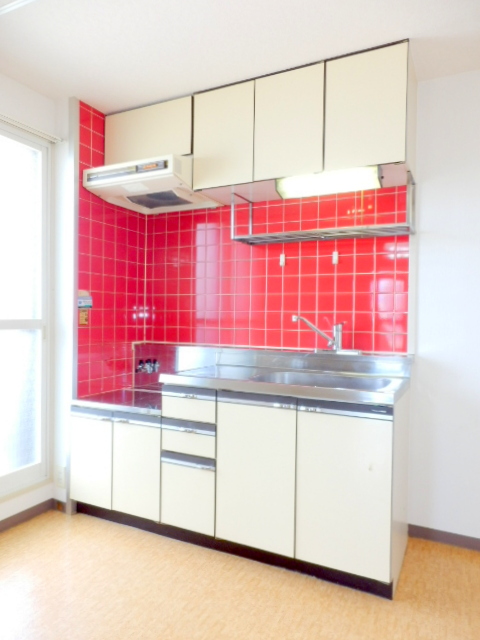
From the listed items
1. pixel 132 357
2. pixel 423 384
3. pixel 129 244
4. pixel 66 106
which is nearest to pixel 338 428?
pixel 423 384

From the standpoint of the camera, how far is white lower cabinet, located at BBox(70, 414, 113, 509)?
258cm

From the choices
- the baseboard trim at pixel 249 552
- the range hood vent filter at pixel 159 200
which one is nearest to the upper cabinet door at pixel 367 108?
the range hood vent filter at pixel 159 200

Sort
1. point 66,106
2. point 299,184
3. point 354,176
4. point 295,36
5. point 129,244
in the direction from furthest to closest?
point 129,244 → point 66,106 → point 299,184 → point 354,176 → point 295,36

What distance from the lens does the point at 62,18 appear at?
6.50 ft

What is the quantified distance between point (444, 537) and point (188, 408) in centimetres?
151

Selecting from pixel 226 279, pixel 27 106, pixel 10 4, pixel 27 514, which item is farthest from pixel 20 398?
pixel 10 4

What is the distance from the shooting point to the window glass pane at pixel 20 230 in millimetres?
2555

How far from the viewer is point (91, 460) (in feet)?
8.63

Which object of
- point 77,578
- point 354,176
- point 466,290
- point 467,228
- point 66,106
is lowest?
point 77,578

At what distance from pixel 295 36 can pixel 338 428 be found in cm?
177

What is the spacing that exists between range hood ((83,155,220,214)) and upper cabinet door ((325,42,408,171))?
0.81 metres

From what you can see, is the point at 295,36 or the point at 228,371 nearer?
the point at 295,36

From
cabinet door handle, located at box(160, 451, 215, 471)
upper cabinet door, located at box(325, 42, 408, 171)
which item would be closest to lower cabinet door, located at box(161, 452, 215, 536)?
cabinet door handle, located at box(160, 451, 215, 471)

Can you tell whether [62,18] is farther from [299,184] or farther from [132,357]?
[132,357]
